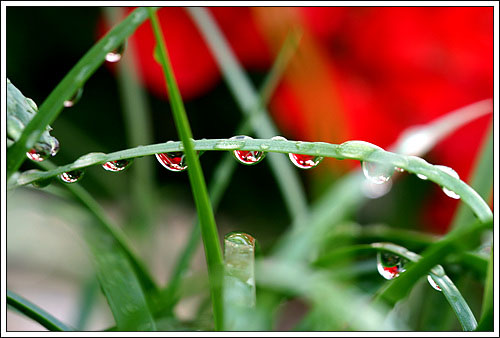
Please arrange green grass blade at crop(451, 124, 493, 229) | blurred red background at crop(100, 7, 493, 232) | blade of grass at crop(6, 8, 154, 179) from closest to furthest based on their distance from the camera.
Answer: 1. blade of grass at crop(6, 8, 154, 179)
2. green grass blade at crop(451, 124, 493, 229)
3. blurred red background at crop(100, 7, 493, 232)

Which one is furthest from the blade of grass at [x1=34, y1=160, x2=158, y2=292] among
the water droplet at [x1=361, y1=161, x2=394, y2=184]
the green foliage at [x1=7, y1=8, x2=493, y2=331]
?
the water droplet at [x1=361, y1=161, x2=394, y2=184]

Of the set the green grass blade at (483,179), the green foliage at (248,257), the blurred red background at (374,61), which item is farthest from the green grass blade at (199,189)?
the blurred red background at (374,61)

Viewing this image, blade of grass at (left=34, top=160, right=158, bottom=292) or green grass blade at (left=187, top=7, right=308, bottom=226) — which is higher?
green grass blade at (left=187, top=7, right=308, bottom=226)

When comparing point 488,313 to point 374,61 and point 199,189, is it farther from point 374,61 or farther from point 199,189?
point 374,61

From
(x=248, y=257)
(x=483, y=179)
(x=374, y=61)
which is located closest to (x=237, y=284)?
(x=248, y=257)

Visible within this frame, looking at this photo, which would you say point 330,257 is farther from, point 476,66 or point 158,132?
point 158,132

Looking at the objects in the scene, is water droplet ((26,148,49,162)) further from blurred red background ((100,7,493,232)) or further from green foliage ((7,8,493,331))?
blurred red background ((100,7,493,232))

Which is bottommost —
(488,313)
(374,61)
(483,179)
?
(488,313)
